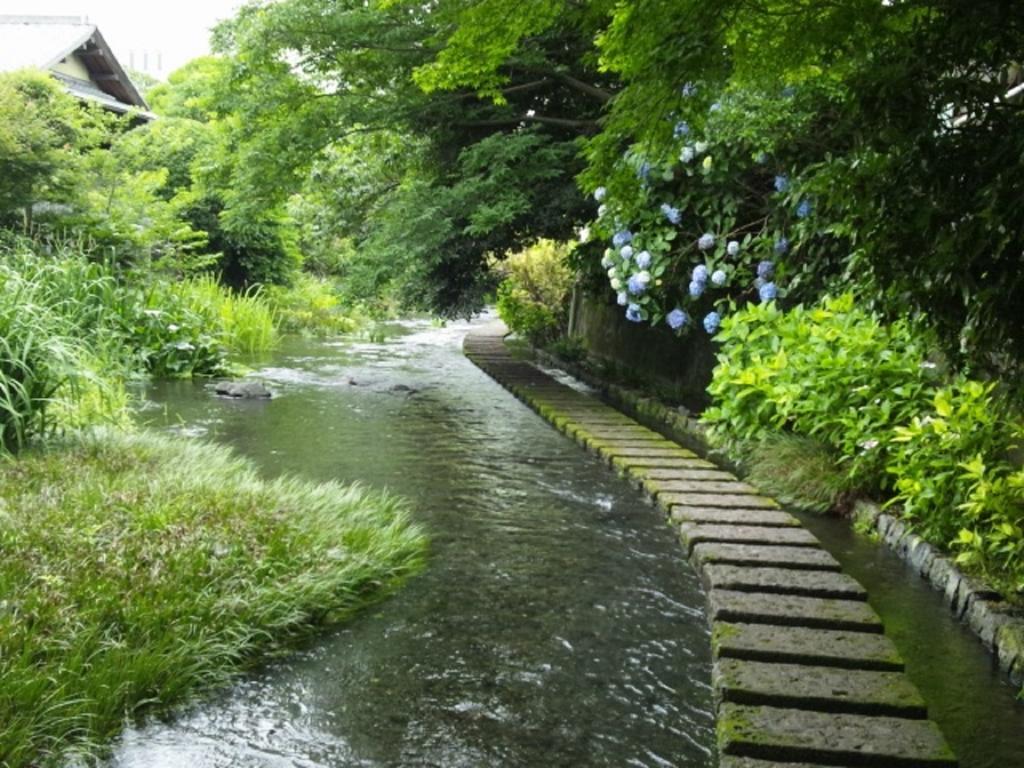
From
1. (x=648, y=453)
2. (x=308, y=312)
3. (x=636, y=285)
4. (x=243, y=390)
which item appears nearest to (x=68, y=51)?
(x=308, y=312)

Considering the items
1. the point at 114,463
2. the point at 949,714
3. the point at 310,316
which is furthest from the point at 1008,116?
the point at 310,316

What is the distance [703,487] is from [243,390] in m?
5.22

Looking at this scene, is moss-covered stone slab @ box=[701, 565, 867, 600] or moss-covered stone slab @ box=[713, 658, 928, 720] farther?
moss-covered stone slab @ box=[701, 565, 867, 600]

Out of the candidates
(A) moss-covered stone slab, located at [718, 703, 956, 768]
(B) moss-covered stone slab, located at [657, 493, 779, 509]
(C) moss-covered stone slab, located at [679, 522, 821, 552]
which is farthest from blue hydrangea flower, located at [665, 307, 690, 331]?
(A) moss-covered stone slab, located at [718, 703, 956, 768]

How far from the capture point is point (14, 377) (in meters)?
5.30

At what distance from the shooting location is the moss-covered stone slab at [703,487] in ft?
17.2

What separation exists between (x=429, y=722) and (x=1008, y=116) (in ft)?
7.71

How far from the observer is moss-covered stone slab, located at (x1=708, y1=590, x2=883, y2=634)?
337 centimetres

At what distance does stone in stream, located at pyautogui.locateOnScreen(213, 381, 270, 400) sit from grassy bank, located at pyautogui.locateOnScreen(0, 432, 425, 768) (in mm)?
3776

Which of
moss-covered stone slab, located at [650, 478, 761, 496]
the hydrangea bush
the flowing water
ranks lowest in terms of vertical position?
the flowing water

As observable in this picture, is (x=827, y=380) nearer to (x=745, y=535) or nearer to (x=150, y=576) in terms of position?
(x=745, y=535)

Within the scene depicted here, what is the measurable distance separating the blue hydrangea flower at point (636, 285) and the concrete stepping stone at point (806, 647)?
4.44 meters

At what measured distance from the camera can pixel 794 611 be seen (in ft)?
11.4

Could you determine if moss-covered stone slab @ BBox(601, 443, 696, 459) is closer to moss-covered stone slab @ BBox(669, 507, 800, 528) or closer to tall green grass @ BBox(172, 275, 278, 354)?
moss-covered stone slab @ BBox(669, 507, 800, 528)
